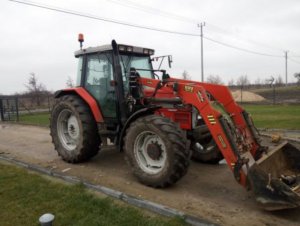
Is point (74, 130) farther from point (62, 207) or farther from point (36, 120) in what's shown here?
point (36, 120)

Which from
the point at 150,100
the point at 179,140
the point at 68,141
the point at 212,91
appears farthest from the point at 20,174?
the point at 212,91

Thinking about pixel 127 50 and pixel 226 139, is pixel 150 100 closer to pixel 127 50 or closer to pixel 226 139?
pixel 127 50

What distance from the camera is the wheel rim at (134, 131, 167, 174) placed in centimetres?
511

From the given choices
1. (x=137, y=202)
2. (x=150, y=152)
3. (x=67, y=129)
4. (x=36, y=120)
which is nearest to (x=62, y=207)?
(x=137, y=202)

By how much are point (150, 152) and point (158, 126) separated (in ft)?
1.91

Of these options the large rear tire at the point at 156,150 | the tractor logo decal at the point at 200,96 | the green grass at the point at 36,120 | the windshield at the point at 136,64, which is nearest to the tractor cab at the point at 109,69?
the windshield at the point at 136,64

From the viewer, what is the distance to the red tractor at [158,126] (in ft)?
14.4

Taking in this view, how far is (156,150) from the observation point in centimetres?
510

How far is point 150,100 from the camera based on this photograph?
5727mm

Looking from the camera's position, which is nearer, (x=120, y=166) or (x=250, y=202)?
(x=250, y=202)

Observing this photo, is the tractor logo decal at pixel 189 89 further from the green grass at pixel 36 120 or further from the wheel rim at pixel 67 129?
the green grass at pixel 36 120

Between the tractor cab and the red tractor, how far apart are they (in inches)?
0.8

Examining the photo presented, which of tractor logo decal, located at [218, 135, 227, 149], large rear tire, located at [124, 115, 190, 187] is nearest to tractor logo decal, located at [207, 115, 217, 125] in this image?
tractor logo decal, located at [218, 135, 227, 149]

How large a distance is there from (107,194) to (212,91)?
2.56m
